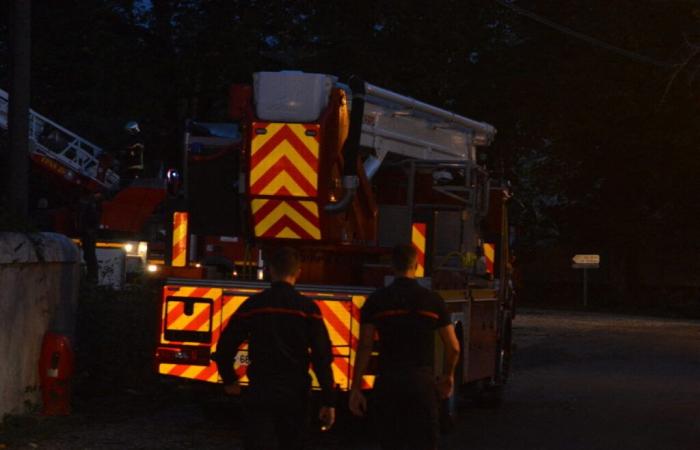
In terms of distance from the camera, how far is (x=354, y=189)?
1425cm

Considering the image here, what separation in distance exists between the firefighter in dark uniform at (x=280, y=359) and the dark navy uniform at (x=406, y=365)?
39 centimetres

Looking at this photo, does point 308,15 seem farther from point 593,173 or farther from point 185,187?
point 185,187

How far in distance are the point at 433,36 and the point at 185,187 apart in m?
27.6

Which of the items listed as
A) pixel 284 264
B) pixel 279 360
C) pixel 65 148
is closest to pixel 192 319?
pixel 284 264

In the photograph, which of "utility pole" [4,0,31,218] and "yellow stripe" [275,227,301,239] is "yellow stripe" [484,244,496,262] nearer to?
"yellow stripe" [275,227,301,239]

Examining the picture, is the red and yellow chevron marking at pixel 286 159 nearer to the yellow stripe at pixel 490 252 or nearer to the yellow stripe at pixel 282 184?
the yellow stripe at pixel 282 184

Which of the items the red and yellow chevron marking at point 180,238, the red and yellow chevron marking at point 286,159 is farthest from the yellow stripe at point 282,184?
the red and yellow chevron marking at point 180,238

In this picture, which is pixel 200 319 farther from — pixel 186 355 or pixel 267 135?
pixel 267 135

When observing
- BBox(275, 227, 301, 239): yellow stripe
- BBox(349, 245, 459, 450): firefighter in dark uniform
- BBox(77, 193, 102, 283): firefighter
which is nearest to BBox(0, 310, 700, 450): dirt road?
BBox(275, 227, 301, 239): yellow stripe

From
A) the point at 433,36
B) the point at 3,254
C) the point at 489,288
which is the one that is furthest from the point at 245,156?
the point at 433,36

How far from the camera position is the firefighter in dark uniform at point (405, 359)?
8750 mm

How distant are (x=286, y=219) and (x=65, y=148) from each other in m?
23.1

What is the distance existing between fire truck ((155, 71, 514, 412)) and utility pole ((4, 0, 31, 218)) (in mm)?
1767

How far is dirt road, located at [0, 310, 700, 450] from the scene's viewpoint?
522 inches
